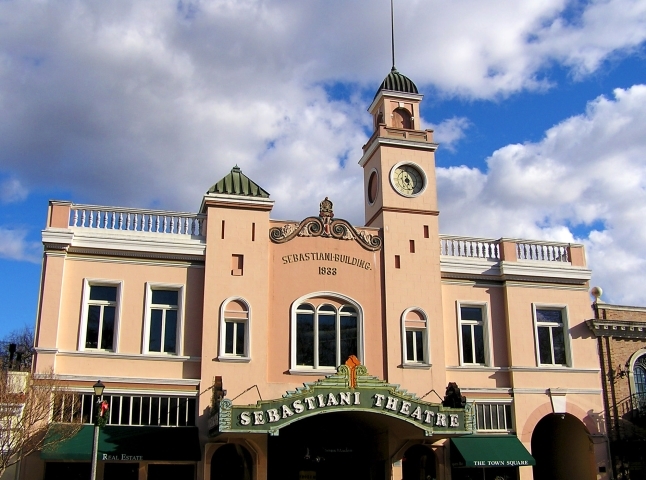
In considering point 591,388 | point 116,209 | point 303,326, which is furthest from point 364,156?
point 591,388

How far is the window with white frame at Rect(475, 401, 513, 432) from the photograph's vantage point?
87.2 feet

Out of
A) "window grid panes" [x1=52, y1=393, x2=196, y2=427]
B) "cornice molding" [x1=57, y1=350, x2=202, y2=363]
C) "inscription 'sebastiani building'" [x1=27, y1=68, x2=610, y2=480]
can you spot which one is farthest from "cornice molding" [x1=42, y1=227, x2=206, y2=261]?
"window grid panes" [x1=52, y1=393, x2=196, y2=427]

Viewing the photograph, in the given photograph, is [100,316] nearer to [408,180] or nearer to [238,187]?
[238,187]

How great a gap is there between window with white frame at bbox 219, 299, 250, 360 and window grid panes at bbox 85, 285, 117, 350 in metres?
3.61

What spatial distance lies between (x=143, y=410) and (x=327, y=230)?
889 centimetres

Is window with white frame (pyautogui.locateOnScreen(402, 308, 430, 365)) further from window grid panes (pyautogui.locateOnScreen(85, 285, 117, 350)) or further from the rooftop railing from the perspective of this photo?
window grid panes (pyautogui.locateOnScreen(85, 285, 117, 350))

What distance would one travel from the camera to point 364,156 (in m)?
30.5

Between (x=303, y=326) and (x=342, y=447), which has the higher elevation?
(x=303, y=326)

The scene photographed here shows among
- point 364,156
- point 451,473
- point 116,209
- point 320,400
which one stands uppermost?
point 364,156

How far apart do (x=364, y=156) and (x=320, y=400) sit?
12.0m

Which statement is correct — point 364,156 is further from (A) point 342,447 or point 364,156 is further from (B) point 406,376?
(A) point 342,447

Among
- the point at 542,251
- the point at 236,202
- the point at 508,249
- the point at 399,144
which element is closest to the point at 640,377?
the point at 542,251

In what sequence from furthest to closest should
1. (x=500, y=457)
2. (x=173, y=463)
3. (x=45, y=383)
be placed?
(x=500, y=457) → (x=173, y=463) → (x=45, y=383)

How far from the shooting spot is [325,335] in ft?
85.0
